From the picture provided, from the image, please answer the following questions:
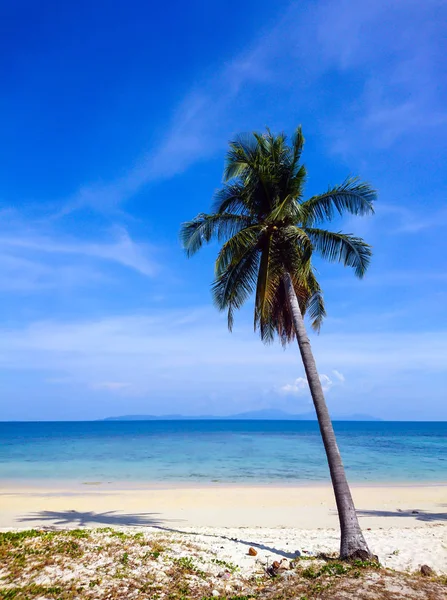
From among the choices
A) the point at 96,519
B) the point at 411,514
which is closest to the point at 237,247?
the point at 96,519

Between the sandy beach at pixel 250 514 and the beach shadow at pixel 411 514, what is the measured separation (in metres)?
0.03

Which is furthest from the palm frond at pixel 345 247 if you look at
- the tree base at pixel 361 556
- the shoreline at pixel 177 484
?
the shoreline at pixel 177 484

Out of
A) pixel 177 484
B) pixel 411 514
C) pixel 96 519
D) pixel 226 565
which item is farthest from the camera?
pixel 177 484

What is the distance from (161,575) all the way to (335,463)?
395 cm

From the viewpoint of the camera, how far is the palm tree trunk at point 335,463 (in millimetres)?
8047

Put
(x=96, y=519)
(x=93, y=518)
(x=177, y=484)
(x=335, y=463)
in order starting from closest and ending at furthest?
(x=335, y=463)
(x=96, y=519)
(x=93, y=518)
(x=177, y=484)

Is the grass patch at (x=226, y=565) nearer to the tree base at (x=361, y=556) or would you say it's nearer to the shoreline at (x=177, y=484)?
the tree base at (x=361, y=556)

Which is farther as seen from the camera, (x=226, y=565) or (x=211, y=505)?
(x=211, y=505)

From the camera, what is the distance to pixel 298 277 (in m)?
11.0

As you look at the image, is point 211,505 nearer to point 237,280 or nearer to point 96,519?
point 96,519

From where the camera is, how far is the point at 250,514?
15102 millimetres

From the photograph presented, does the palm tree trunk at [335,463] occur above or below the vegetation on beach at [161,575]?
above

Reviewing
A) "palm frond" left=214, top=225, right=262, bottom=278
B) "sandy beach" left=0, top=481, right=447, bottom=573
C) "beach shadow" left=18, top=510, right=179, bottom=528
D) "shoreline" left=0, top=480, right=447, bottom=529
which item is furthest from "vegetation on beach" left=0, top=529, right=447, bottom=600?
"palm frond" left=214, top=225, right=262, bottom=278

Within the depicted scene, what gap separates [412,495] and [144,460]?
22.5 meters
